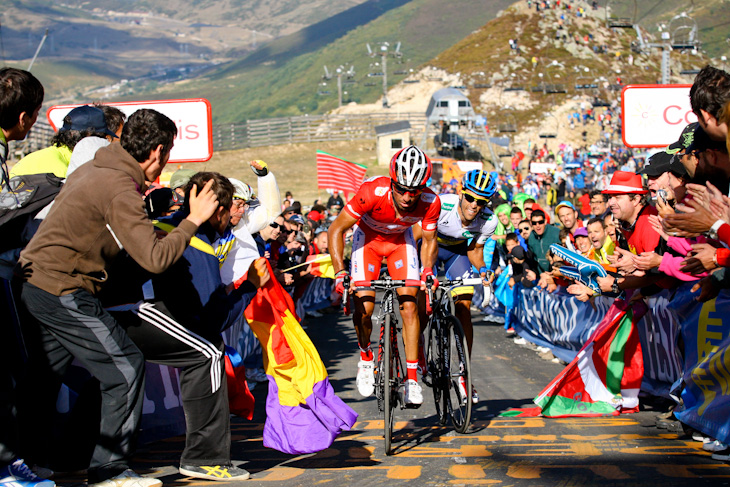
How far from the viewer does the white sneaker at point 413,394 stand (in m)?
6.77

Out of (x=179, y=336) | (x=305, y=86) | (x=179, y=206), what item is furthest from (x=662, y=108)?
(x=305, y=86)

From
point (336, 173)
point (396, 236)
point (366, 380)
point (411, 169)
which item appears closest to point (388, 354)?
point (366, 380)

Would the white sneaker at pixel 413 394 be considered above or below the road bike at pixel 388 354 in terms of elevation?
below

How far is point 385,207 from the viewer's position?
6.98 meters

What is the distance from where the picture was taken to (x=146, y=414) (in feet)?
21.4

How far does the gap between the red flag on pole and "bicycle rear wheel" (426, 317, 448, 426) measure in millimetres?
17296

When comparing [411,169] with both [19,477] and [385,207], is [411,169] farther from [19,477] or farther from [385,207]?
[19,477]

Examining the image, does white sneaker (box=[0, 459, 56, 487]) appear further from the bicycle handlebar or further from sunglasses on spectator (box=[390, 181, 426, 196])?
sunglasses on spectator (box=[390, 181, 426, 196])

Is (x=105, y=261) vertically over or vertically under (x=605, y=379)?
over

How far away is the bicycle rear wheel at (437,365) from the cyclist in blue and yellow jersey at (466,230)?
17.7 inches

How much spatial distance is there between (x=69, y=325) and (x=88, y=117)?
78.7 inches

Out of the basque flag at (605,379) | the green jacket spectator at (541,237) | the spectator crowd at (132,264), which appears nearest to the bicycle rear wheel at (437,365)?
the basque flag at (605,379)

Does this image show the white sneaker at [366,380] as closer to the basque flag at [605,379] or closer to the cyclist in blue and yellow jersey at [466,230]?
the cyclist in blue and yellow jersey at [466,230]

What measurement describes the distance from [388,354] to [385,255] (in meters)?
1.20
